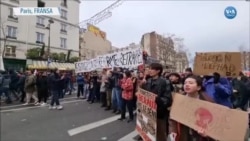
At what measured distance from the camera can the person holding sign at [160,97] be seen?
5.20 m

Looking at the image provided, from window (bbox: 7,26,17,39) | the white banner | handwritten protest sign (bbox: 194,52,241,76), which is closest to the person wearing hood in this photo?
handwritten protest sign (bbox: 194,52,241,76)

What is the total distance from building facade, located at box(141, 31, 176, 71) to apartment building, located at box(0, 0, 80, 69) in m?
13.8

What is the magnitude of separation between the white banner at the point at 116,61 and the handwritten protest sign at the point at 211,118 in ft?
25.9

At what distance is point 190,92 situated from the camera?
14.0 feet

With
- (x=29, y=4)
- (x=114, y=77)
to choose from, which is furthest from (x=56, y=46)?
(x=114, y=77)

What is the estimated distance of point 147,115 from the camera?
19.2 feet

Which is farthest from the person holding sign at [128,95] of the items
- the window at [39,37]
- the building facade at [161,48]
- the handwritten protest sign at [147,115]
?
the building facade at [161,48]

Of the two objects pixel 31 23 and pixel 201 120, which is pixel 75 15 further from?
pixel 201 120

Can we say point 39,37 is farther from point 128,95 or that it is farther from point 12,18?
point 128,95

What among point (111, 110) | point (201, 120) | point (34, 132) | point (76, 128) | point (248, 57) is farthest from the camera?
point (248, 57)

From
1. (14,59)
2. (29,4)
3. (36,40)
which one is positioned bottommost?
(14,59)

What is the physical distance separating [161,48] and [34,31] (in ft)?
102

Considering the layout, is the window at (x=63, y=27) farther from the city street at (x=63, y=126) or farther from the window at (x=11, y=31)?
the city street at (x=63, y=126)

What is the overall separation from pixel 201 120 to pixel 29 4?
4933 cm
